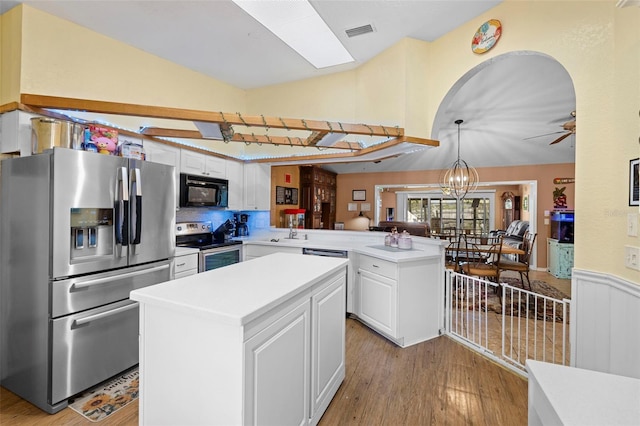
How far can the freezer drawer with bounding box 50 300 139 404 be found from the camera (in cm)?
183

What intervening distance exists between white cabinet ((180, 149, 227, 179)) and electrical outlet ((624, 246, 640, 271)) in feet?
12.5

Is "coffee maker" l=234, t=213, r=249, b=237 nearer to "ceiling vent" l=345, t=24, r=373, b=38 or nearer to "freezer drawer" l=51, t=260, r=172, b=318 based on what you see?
"freezer drawer" l=51, t=260, r=172, b=318

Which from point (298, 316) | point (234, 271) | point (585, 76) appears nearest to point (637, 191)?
point (585, 76)

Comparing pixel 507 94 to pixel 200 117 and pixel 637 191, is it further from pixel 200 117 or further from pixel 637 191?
pixel 200 117

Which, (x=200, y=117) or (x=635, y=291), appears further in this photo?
(x=200, y=117)

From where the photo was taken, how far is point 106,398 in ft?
6.44

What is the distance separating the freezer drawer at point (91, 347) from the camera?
1830 mm

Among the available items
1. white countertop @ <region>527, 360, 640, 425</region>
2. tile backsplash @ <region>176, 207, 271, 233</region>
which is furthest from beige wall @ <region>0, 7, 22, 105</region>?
white countertop @ <region>527, 360, 640, 425</region>

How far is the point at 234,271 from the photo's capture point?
1.74 m

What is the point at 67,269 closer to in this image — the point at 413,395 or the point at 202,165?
the point at 202,165

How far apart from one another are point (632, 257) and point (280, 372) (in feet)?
5.93

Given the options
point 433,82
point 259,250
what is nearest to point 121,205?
point 259,250

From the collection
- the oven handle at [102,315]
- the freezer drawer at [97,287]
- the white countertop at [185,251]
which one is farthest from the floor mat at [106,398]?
the white countertop at [185,251]

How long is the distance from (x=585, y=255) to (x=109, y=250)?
318 centimetres
